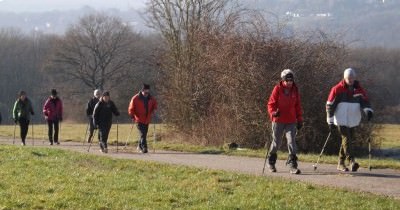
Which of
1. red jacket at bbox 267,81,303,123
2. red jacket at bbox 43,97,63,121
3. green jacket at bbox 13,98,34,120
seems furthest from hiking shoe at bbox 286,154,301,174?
red jacket at bbox 43,97,63,121

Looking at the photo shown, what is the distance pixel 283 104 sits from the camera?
1316cm

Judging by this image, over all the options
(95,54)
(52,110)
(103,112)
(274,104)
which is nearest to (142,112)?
(103,112)

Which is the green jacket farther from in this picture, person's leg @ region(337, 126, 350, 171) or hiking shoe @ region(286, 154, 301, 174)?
person's leg @ region(337, 126, 350, 171)

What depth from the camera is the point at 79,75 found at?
83250mm

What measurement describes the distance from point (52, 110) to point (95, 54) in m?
62.6

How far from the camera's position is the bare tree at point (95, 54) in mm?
83000

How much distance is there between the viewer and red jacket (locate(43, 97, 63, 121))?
24219mm

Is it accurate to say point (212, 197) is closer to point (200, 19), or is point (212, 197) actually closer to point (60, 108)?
point (60, 108)

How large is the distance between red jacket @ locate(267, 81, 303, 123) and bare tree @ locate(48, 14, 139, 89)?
219 feet

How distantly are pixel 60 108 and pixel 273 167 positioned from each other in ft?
42.8

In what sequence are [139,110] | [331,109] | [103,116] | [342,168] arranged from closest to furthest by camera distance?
[331,109]
[342,168]
[139,110]
[103,116]

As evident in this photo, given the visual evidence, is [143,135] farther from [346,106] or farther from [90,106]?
[346,106]

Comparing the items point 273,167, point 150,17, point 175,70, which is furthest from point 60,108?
point 273,167

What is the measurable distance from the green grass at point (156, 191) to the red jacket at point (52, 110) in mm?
9939
